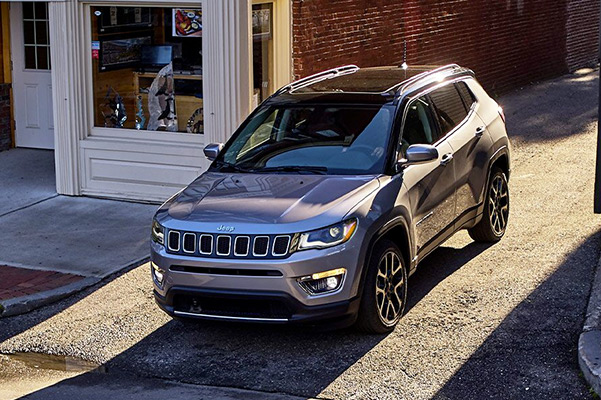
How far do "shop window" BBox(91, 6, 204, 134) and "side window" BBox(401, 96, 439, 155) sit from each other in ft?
12.5

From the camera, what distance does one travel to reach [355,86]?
8.86 m

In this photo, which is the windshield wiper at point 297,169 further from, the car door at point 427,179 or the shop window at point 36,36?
the shop window at point 36,36

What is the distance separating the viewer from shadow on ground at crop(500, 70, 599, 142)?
16.0 metres

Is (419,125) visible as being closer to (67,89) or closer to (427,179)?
(427,179)

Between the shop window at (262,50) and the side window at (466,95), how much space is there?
314 cm

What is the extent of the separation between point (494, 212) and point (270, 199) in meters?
3.19

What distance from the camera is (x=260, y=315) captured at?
23.5ft

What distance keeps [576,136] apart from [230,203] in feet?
30.3

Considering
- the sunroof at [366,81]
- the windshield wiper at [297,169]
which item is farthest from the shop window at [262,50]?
the windshield wiper at [297,169]

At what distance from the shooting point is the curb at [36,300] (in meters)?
8.57

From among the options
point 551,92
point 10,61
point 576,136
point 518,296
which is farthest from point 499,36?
point 518,296

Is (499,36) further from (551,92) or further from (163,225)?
(163,225)

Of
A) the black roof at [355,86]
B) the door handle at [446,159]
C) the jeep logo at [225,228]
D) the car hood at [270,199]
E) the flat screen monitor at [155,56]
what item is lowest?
the jeep logo at [225,228]

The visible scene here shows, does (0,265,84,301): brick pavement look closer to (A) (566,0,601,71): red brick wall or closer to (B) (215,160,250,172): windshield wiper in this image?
(B) (215,160,250,172): windshield wiper
